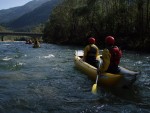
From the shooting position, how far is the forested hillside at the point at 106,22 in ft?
151

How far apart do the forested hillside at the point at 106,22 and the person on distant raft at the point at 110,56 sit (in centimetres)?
2558

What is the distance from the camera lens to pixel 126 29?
52.6 metres

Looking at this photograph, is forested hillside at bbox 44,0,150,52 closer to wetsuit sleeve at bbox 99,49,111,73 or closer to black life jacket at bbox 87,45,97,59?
black life jacket at bbox 87,45,97,59

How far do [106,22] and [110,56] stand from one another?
45.0 meters

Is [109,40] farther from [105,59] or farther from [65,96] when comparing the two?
[65,96]

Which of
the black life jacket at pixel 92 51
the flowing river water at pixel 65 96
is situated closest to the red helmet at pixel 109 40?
the flowing river water at pixel 65 96

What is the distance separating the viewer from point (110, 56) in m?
12.9

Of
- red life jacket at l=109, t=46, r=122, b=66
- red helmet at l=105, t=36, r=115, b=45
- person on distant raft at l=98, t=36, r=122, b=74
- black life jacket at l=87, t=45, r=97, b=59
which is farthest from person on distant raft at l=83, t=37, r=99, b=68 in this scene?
red helmet at l=105, t=36, r=115, b=45

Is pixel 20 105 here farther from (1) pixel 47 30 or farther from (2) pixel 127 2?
(1) pixel 47 30

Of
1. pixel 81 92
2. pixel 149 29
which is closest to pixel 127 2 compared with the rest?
pixel 149 29

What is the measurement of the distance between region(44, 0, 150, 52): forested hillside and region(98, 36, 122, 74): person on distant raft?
2558cm

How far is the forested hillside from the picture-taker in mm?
45875

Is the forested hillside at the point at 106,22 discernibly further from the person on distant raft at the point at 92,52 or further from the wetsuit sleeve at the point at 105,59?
the wetsuit sleeve at the point at 105,59

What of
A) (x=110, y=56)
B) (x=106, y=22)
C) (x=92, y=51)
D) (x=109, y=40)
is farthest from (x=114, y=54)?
(x=106, y=22)
